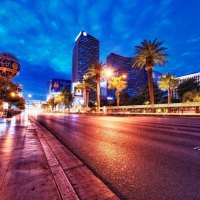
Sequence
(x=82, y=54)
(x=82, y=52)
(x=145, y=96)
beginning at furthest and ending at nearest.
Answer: (x=82, y=54)
(x=82, y=52)
(x=145, y=96)

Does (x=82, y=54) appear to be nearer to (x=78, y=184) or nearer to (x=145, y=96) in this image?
(x=145, y=96)

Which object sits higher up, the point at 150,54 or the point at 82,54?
the point at 82,54

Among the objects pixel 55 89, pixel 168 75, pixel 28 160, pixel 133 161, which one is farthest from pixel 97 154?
pixel 55 89

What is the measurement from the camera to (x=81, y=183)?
3.45 metres

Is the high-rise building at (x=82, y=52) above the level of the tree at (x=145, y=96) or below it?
above

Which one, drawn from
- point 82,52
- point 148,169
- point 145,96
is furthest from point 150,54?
point 82,52

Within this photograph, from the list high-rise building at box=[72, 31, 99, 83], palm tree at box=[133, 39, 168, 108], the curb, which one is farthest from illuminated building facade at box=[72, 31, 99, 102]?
the curb

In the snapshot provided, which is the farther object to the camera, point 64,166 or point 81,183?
point 64,166

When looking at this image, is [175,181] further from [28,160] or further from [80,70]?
[80,70]

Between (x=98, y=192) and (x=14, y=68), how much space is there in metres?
47.8

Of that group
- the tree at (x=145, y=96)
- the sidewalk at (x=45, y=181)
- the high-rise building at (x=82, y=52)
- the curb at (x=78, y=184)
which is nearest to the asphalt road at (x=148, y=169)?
the curb at (x=78, y=184)

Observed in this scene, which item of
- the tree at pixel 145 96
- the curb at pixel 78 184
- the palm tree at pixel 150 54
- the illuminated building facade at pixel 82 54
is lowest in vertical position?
the curb at pixel 78 184

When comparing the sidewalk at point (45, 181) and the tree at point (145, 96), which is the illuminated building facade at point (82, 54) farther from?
the sidewalk at point (45, 181)

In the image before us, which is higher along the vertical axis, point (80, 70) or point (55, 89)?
point (80, 70)
